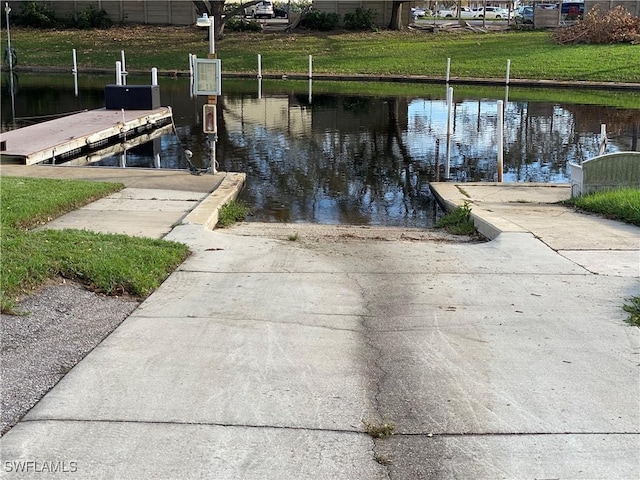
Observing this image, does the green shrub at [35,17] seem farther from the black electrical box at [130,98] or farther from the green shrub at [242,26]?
the black electrical box at [130,98]

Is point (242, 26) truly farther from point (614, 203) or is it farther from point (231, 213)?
point (614, 203)

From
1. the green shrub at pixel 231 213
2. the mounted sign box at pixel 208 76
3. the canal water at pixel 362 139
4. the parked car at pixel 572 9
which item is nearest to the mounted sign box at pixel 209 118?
the mounted sign box at pixel 208 76

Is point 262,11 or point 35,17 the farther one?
point 262,11

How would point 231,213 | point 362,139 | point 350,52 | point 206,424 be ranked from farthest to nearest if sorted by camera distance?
1. point 350,52
2. point 362,139
3. point 231,213
4. point 206,424

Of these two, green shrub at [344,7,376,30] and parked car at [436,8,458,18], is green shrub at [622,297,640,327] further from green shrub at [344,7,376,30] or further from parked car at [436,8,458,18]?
parked car at [436,8,458,18]

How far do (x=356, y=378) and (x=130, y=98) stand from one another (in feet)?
63.5

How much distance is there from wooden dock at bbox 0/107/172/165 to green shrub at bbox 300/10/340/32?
2819 cm

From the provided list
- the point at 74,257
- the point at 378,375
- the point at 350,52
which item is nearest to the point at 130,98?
the point at 74,257

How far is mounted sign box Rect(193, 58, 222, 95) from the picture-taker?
1311 centimetres

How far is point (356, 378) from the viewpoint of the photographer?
17.1ft

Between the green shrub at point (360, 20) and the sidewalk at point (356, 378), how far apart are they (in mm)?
43105

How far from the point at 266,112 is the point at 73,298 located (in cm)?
1903

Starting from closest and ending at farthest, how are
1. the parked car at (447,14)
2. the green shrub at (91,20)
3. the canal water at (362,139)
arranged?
the canal water at (362,139) < the green shrub at (91,20) < the parked car at (447,14)

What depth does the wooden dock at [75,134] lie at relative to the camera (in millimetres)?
15641
